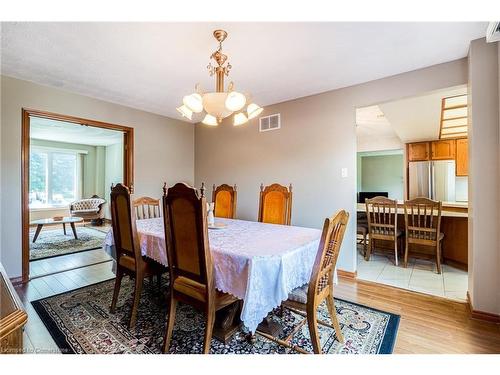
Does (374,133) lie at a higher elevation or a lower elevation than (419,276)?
higher

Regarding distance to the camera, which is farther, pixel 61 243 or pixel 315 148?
pixel 61 243

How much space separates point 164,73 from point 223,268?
2.13 meters

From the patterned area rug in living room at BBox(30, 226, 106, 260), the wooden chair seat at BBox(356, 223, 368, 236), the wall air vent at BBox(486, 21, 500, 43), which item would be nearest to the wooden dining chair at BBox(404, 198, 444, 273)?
the wooden chair seat at BBox(356, 223, 368, 236)

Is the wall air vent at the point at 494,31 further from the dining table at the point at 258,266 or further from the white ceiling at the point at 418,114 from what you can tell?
the dining table at the point at 258,266

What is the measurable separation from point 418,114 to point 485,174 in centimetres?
217

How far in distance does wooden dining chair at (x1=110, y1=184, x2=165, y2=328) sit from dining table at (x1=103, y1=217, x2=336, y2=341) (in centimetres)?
15

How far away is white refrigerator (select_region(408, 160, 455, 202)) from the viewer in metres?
5.26

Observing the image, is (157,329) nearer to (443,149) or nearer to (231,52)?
(231,52)

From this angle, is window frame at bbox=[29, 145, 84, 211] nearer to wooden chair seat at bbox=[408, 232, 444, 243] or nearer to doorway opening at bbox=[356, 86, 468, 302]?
doorway opening at bbox=[356, 86, 468, 302]

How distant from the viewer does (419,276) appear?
291cm

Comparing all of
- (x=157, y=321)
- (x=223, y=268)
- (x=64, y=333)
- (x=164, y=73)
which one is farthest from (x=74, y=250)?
(x=223, y=268)

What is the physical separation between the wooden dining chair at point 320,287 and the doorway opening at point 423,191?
149 cm

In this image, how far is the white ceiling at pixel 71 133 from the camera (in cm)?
488

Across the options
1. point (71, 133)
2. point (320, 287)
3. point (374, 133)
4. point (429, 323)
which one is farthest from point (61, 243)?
point (374, 133)
